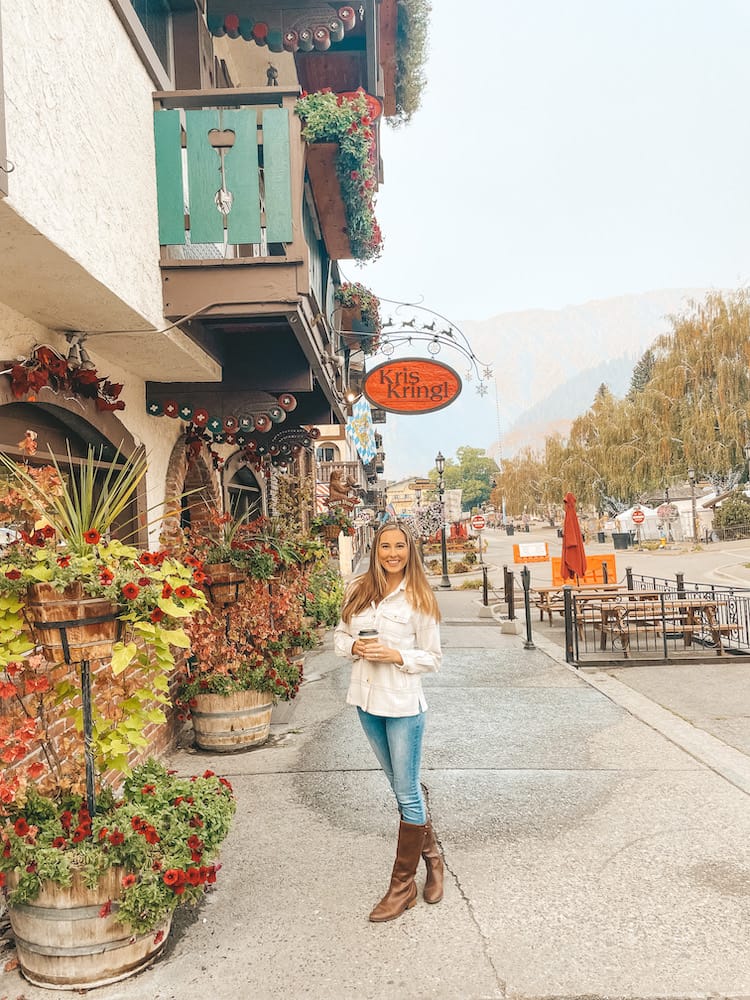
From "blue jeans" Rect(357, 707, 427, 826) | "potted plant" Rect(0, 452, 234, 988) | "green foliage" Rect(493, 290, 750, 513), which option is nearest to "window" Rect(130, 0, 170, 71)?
"potted plant" Rect(0, 452, 234, 988)

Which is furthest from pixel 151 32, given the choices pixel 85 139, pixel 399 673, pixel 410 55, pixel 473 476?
pixel 473 476

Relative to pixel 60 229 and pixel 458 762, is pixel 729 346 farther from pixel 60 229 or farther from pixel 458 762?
pixel 60 229

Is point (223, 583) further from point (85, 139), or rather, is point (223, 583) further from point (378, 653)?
point (85, 139)

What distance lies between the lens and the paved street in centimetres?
311

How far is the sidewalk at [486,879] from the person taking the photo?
3107mm

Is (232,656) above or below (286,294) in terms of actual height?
below

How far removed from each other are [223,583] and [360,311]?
5.23m

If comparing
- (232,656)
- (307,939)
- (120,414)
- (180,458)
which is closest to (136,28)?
(120,414)

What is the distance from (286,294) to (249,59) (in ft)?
19.4

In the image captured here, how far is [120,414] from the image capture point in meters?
6.02

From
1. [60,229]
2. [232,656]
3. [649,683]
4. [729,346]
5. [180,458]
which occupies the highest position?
[729,346]

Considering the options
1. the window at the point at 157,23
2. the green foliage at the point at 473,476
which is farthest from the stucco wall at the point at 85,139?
the green foliage at the point at 473,476

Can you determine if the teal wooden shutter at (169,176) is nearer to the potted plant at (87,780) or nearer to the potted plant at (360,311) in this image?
the potted plant at (87,780)

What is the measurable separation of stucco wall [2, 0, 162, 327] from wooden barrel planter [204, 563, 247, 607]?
2045mm
